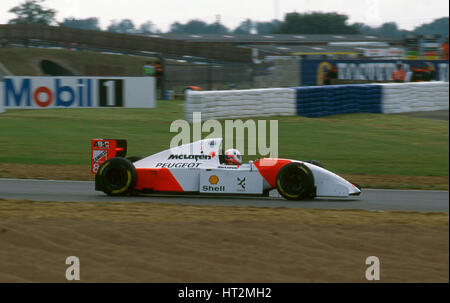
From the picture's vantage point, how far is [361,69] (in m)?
34.9

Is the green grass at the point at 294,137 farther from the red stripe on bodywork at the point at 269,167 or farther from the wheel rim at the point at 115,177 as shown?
the wheel rim at the point at 115,177

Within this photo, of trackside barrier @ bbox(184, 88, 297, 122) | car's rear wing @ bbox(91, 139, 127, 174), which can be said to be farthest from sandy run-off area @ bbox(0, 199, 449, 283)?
trackside barrier @ bbox(184, 88, 297, 122)

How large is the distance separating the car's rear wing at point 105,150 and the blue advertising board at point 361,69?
23.4 m

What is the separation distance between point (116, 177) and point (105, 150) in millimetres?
685

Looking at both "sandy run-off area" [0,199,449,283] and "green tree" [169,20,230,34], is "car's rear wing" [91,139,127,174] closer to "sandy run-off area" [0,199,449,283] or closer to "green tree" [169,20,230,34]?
"sandy run-off area" [0,199,449,283]

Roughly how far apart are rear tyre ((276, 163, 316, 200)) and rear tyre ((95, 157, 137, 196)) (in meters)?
2.38

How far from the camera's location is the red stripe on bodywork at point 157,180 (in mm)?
10875

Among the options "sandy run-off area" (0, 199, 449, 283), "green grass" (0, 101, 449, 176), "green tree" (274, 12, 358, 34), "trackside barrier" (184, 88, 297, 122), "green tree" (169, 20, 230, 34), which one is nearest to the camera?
"sandy run-off area" (0, 199, 449, 283)

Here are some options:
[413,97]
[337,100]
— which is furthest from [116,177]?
[413,97]

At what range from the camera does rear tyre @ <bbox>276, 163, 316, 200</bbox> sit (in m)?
10.3

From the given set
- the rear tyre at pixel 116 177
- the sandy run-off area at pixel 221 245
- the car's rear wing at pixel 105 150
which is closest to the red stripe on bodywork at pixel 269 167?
the sandy run-off area at pixel 221 245
